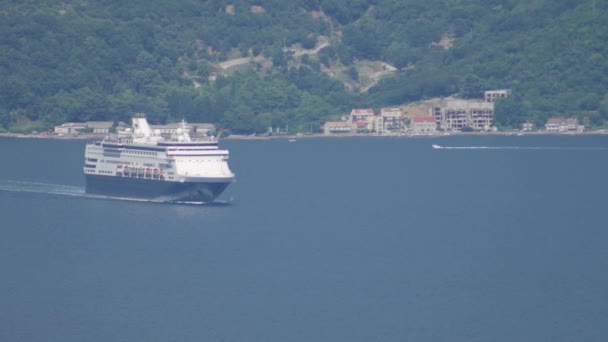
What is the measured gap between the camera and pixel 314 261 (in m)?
57.1

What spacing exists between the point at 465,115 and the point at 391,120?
8.85m

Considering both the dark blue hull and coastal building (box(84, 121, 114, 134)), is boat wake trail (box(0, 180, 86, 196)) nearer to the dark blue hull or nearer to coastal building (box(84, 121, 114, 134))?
the dark blue hull

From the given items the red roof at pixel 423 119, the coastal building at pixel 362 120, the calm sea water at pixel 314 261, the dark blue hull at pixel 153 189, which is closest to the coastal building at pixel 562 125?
the red roof at pixel 423 119

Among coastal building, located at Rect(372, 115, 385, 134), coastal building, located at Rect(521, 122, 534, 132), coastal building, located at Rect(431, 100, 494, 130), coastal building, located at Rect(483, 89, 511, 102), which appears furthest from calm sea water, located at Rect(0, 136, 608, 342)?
coastal building, located at Rect(483, 89, 511, 102)

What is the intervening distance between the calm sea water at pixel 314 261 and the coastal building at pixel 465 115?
63.4 m

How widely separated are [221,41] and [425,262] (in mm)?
126361

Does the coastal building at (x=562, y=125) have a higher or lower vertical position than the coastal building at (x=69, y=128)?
lower

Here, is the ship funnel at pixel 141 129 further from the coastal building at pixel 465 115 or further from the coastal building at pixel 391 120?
the coastal building at pixel 465 115

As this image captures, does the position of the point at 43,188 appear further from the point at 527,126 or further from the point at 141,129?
the point at 527,126

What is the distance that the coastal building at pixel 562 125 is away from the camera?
502ft

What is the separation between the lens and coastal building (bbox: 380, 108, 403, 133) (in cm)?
15812

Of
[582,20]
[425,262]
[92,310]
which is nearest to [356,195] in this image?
[425,262]

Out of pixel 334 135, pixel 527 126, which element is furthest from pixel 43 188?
pixel 527 126

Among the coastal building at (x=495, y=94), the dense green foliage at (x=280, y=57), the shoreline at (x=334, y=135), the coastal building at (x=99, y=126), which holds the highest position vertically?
the dense green foliage at (x=280, y=57)
